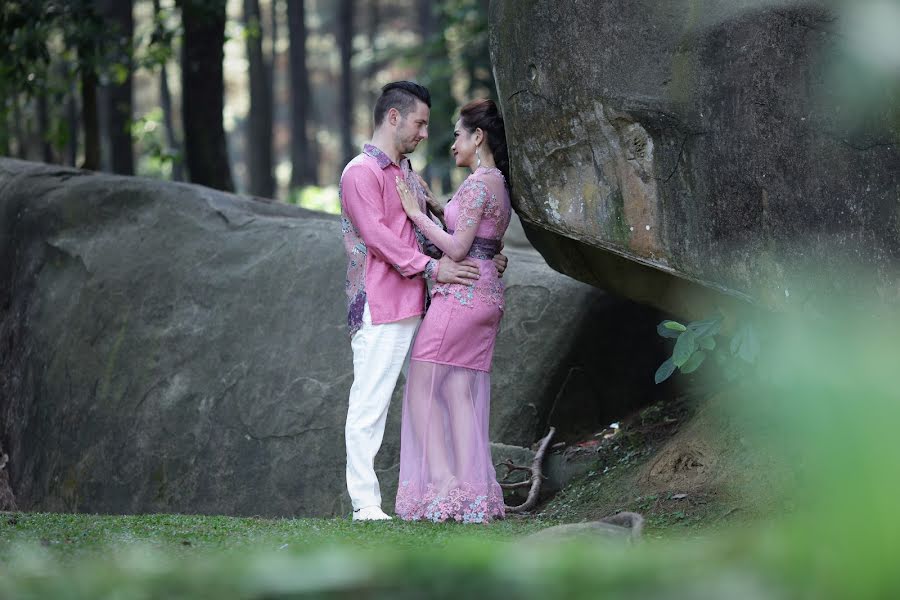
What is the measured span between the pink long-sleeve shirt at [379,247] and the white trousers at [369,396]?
0.23ft

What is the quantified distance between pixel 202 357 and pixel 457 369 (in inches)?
88.6

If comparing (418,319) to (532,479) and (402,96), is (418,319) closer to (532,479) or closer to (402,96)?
(402,96)

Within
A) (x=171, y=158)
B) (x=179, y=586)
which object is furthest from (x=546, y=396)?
(x=171, y=158)

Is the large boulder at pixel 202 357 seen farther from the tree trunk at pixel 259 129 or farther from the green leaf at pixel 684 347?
the tree trunk at pixel 259 129

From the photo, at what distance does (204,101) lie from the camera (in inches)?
420

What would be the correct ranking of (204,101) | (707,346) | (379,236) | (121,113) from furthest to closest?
(121,113)
(204,101)
(379,236)
(707,346)

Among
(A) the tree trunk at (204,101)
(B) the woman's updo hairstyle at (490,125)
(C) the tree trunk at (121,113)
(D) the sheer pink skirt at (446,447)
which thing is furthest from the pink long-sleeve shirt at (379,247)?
(C) the tree trunk at (121,113)

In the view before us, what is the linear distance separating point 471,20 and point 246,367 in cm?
1018

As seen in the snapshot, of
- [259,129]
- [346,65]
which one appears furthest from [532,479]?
[346,65]

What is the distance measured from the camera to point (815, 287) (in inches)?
175

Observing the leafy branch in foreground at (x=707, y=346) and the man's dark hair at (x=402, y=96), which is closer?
the leafy branch in foreground at (x=707, y=346)

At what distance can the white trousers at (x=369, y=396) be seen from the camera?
17.8 feet

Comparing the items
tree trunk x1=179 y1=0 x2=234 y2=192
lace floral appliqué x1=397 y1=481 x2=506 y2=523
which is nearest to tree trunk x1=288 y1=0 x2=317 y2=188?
tree trunk x1=179 y1=0 x2=234 y2=192

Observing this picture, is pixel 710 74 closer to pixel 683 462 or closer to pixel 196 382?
pixel 683 462
